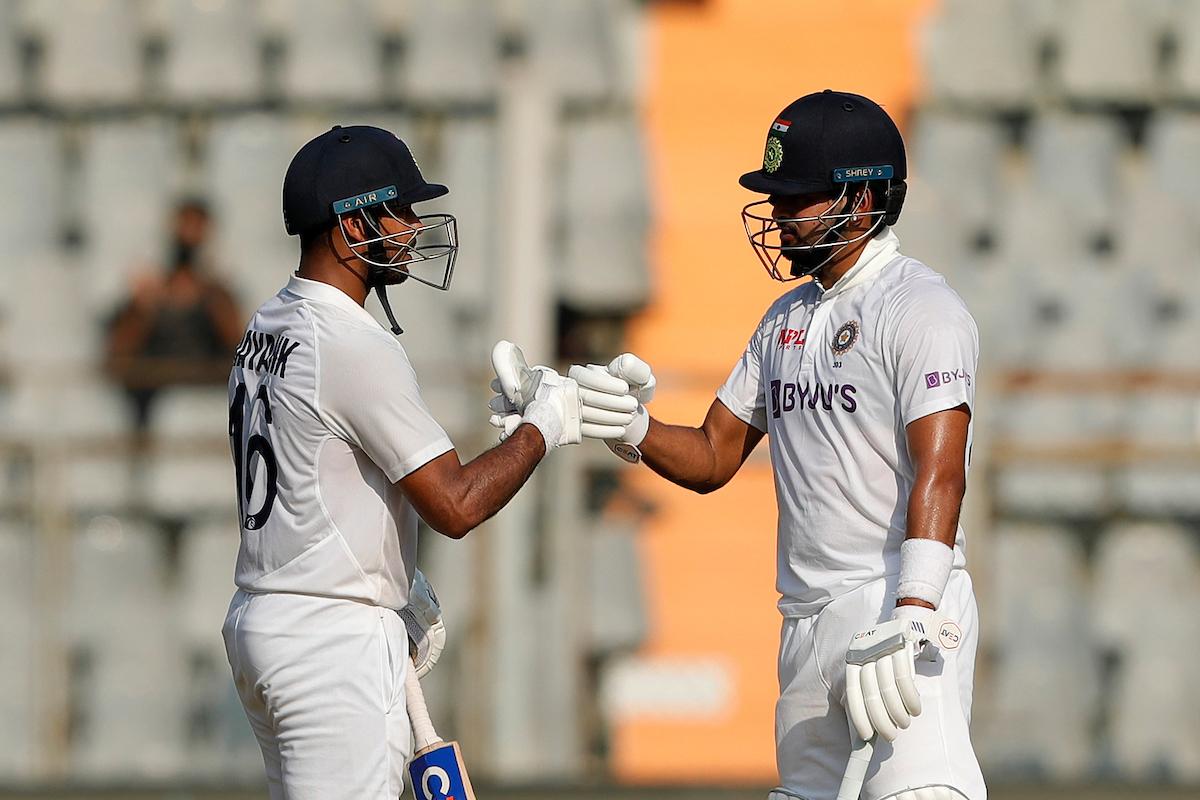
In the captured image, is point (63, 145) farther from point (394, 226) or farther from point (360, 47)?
point (394, 226)

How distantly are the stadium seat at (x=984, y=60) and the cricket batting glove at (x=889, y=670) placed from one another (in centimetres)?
584

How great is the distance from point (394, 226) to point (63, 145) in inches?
221

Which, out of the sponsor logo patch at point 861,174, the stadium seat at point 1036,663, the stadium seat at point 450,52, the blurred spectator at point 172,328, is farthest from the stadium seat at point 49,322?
the sponsor logo patch at point 861,174

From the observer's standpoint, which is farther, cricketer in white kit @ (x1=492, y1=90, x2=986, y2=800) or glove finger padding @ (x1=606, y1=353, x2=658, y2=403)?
glove finger padding @ (x1=606, y1=353, x2=658, y2=403)

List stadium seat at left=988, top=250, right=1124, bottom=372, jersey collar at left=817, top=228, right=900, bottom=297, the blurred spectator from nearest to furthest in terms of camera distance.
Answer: jersey collar at left=817, top=228, right=900, bottom=297 → the blurred spectator → stadium seat at left=988, top=250, right=1124, bottom=372

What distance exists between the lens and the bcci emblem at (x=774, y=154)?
12.3ft

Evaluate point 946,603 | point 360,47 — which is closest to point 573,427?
point 946,603

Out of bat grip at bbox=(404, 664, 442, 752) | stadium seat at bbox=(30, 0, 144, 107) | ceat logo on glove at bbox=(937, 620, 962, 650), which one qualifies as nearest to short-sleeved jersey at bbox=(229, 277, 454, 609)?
bat grip at bbox=(404, 664, 442, 752)

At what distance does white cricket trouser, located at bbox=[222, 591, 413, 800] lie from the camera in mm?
3396

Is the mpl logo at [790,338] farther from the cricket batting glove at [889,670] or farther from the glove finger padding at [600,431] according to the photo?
the cricket batting glove at [889,670]

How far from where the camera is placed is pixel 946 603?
3549 mm

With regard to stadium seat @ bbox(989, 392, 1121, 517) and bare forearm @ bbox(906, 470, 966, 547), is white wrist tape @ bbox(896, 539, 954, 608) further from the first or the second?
stadium seat @ bbox(989, 392, 1121, 517)

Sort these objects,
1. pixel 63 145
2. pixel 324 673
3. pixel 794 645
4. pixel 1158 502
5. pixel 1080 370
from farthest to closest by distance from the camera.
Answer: pixel 63 145, pixel 1080 370, pixel 1158 502, pixel 794 645, pixel 324 673

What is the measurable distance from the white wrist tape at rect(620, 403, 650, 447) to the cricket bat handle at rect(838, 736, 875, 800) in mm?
900
